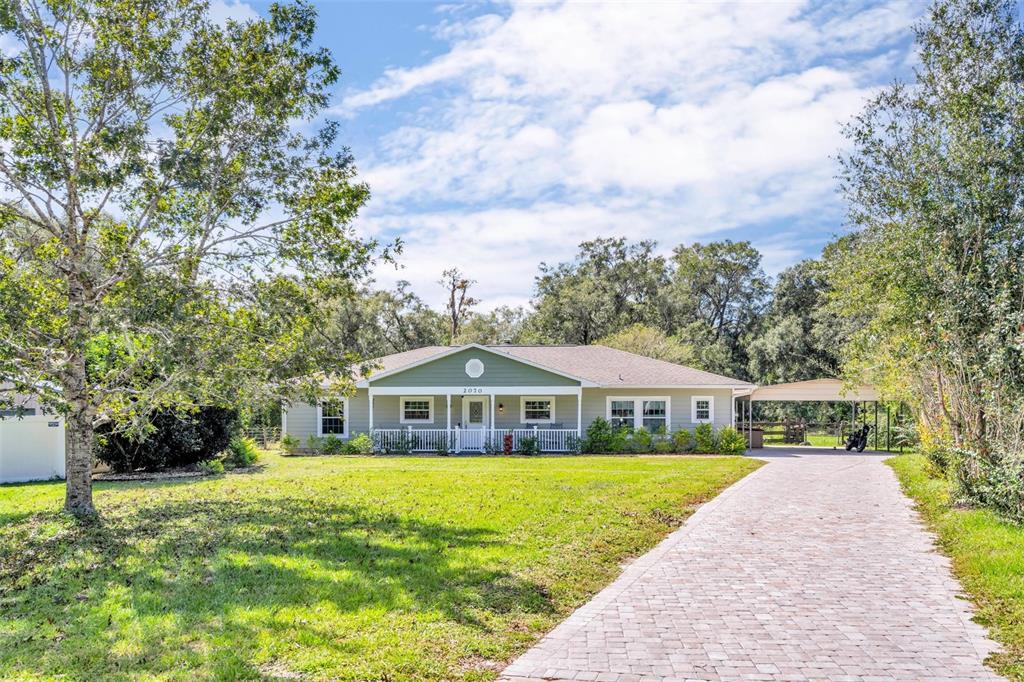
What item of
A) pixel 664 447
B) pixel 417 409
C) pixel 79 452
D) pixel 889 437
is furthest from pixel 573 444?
pixel 79 452

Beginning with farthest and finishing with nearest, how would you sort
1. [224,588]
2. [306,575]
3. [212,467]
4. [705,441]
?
[705,441], [212,467], [306,575], [224,588]

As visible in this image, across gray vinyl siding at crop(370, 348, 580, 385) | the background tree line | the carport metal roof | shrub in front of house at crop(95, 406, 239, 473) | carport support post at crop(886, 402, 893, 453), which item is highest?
the background tree line

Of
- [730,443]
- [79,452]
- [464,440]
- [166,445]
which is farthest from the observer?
[464,440]

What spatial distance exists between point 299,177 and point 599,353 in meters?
20.4

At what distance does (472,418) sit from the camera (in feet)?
90.1

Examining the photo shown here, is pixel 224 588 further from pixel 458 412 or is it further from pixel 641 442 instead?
pixel 458 412

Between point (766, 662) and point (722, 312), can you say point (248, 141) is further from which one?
point (722, 312)

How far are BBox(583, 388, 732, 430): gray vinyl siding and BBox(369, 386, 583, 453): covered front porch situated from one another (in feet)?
2.82

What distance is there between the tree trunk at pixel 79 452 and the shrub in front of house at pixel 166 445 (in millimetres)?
6441

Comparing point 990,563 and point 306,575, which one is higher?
point 306,575

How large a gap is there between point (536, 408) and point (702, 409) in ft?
19.0

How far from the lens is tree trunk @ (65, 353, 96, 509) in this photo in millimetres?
10078

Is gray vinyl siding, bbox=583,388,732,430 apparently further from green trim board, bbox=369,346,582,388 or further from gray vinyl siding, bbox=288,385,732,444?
green trim board, bbox=369,346,582,388

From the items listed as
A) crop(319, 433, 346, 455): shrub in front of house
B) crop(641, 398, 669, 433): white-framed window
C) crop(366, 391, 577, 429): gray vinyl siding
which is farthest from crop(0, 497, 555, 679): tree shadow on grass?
crop(641, 398, 669, 433): white-framed window
